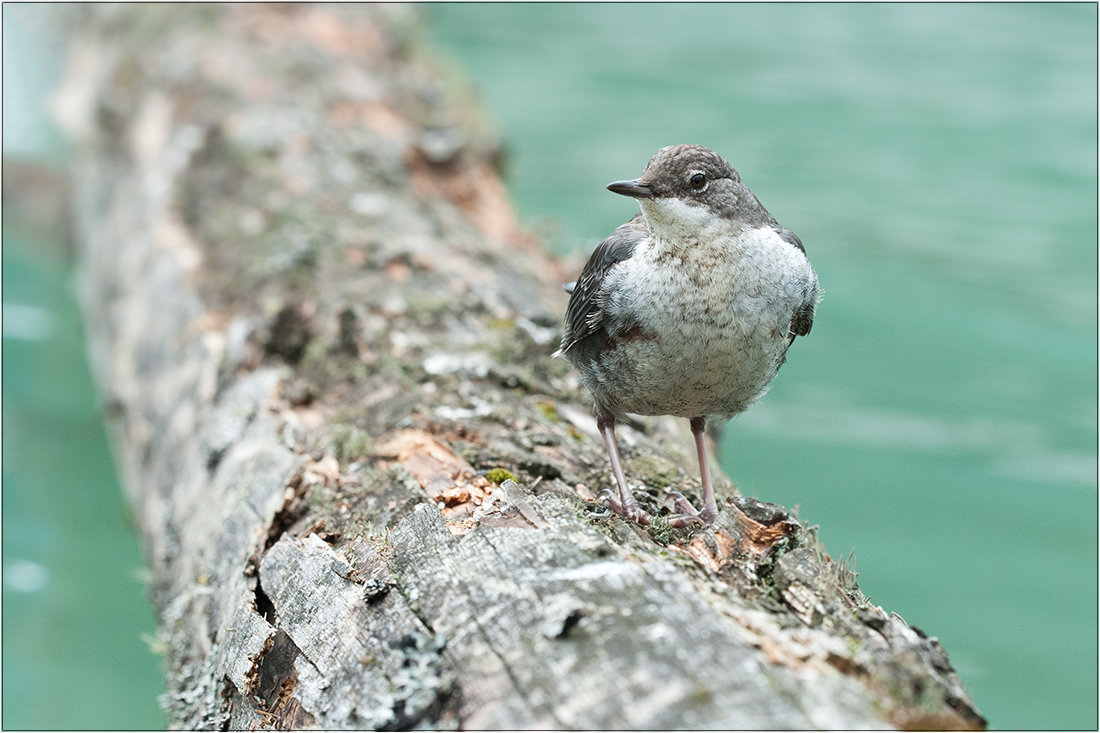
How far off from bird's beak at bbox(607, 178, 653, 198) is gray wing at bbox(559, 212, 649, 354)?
0.33 meters

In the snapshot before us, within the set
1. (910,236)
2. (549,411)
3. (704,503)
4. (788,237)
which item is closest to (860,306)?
(910,236)

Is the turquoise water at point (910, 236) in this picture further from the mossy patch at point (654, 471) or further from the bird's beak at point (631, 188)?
the bird's beak at point (631, 188)

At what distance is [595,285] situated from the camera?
378 cm

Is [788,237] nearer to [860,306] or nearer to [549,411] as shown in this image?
[549,411]

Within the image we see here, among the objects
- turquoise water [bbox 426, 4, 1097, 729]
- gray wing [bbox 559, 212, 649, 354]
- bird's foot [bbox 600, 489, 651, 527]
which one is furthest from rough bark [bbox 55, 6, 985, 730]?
turquoise water [bbox 426, 4, 1097, 729]

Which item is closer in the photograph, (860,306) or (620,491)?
(620,491)

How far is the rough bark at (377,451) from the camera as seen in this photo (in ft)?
8.02

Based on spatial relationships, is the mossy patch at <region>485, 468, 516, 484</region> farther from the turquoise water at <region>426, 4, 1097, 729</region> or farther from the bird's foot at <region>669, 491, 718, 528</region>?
the turquoise water at <region>426, 4, 1097, 729</region>

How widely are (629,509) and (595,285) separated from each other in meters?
0.90

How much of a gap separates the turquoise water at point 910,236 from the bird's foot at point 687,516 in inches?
83.1

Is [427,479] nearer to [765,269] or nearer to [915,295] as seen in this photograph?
[765,269]

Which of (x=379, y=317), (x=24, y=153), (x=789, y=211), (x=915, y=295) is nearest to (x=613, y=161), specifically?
(x=789, y=211)

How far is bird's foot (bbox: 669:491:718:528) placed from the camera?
3.31 meters

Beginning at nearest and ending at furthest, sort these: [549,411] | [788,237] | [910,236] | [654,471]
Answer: [788,237]
[654,471]
[549,411]
[910,236]
